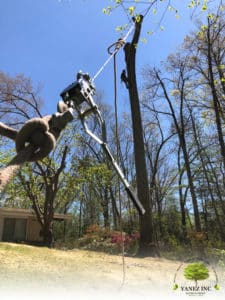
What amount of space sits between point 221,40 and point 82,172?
8098 mm

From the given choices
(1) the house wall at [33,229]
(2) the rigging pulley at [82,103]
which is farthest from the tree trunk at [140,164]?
(1) the house wall at [33,229]

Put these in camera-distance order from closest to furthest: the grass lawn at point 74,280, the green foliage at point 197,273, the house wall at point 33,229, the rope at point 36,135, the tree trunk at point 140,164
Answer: the rope at point 36,135 → the green foliage at point 197,273 → the grass lawn at point 74,280 → the tree trunk at point 140,164 → the house wall at point 33,229

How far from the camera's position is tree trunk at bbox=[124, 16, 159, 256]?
7357mm

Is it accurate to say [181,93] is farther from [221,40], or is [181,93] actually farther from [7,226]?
[7,226]

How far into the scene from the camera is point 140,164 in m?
8.20

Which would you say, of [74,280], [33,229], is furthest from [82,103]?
[33,229]

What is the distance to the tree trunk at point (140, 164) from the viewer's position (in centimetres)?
736

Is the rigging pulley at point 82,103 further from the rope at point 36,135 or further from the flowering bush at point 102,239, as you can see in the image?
the flowering bush at point 102,239

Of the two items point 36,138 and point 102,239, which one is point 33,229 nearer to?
point 102,239

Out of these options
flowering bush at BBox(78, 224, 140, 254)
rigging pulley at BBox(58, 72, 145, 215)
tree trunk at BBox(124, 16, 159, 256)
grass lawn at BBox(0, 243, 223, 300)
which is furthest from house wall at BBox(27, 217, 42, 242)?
rigging pulley at BBox(58, 72, 145, 215)

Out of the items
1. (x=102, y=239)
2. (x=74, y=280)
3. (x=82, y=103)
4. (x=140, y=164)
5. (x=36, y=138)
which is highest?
(x=140, y=164)

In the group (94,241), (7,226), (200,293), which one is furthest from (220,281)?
(7,226)

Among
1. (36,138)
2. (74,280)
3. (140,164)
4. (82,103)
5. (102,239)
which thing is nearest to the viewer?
(36,138)

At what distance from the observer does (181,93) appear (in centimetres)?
1423
